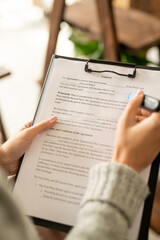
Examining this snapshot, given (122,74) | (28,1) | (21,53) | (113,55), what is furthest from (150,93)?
(28,1)

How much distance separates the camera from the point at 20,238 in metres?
0.42

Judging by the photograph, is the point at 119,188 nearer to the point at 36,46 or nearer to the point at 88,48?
the point at 88,48

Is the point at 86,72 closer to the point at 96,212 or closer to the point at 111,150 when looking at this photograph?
the point at 111,150

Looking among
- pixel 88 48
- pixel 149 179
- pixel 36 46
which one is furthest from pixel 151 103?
pixel 36 46

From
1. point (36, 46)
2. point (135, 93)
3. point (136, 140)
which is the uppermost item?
point (36, 46)

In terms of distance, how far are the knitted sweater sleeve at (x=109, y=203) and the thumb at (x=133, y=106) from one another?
12 cm

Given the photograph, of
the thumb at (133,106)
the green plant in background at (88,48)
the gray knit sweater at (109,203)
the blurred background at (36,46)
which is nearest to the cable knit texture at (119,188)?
the gray knit sweater at (109,203)

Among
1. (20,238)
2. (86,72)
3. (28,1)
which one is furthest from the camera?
(28,1)

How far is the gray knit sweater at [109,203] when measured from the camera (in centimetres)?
52

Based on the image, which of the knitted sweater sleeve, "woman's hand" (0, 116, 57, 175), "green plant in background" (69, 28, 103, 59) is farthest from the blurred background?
the knitted sweater sleeve

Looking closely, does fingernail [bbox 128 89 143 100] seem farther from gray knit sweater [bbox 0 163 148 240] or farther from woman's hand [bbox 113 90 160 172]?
gray knit sweater [bbox 0 163 148 240]

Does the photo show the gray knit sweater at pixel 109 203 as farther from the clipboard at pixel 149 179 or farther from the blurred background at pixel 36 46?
the blurred background at pixel 36 46

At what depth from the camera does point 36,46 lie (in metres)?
3.02

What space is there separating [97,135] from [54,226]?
0.23 meters
